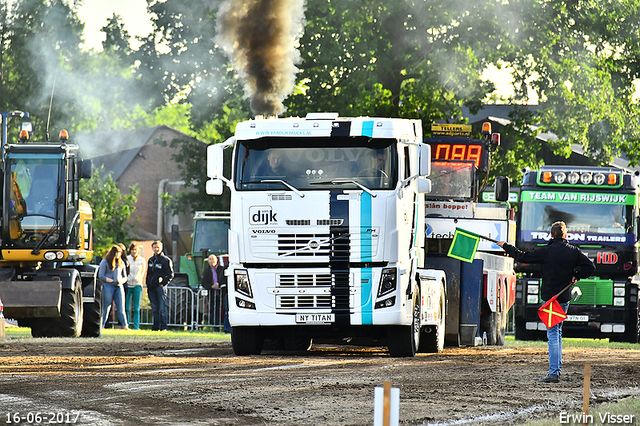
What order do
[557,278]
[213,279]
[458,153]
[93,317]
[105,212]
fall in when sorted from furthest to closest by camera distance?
[105,212] → [213,279] → [458,153] → [93,317] → [557,278]

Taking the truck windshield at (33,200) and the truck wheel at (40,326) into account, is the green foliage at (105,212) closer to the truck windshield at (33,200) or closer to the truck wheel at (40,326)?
the truck wheel at (40,326)

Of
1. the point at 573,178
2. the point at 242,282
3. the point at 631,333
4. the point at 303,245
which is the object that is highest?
the point at 573,178

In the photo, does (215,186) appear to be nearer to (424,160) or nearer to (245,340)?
(245,340)

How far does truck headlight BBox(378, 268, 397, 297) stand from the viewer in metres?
15.4

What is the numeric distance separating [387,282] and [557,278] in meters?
2.83

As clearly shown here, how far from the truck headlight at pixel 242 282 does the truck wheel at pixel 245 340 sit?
30.6 inches

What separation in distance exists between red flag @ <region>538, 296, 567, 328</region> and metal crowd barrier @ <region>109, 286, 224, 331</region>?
15.0 metres

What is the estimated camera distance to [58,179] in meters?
20.8

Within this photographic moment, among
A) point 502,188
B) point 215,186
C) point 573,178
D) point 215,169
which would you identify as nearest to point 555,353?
point 215,186

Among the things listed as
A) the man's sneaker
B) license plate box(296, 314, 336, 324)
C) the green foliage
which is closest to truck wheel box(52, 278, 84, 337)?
license plate box(296, 314, 336, 324)

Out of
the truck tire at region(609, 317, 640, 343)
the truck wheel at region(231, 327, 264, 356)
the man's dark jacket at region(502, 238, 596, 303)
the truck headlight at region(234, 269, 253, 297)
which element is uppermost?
the man's dark jacket at region(502, 238, 596, 303)

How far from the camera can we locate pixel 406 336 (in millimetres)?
16109

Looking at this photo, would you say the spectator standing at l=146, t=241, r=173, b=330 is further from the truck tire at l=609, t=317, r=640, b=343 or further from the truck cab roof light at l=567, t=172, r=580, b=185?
the truck tire at l=609, t=317, r=640, b=343

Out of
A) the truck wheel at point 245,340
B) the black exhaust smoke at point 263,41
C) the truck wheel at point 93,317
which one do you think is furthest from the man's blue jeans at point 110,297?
the truck wheel at point 245,340
